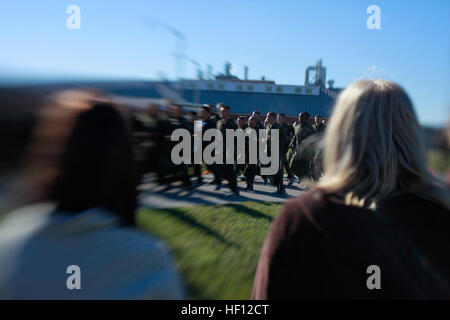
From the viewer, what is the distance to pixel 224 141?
5.18 metres

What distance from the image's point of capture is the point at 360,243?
2.74 ft

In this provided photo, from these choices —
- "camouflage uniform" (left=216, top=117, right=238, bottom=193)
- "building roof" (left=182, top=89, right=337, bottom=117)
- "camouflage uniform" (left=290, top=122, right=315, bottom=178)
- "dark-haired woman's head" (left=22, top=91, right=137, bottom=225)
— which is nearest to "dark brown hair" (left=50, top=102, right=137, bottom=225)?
"dark-haired woman's head" (left=22, top=91, right=137, bottom=225)

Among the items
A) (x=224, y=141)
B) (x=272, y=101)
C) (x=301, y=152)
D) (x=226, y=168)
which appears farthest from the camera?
(x=301, y=152)

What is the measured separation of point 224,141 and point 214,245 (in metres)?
2.02

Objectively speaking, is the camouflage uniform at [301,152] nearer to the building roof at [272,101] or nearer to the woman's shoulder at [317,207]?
the building roof at [272,101]

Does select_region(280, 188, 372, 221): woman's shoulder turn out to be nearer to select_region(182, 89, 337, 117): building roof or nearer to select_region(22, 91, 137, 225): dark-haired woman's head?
select_region(22, 91, 137, 225): dark-haired woman's head

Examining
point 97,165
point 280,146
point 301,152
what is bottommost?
point 301,152

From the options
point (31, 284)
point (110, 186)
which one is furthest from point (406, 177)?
point (31, 284)

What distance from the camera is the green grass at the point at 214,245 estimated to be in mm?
2650

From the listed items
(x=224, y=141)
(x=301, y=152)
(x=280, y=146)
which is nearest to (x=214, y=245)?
(x=224, y=141)

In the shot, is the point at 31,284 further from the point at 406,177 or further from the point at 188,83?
the point at 188,83

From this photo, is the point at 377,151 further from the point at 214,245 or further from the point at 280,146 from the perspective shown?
the point at 280,146

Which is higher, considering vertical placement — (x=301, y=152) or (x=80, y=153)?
(x=80, y=153)
